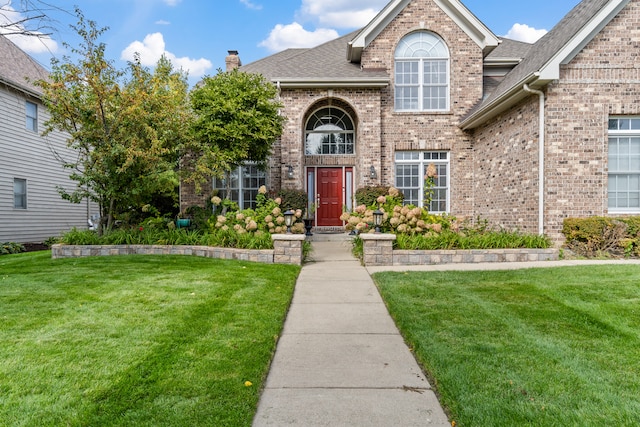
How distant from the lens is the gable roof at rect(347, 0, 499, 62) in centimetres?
1224

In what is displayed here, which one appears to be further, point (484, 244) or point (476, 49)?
point (476, 49)

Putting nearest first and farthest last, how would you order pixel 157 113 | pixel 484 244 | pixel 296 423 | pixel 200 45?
pixel 296 423, pixel 484 244, pixel 157 113, pixel 200 45

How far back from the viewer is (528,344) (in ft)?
11.2

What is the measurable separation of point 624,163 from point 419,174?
517cm

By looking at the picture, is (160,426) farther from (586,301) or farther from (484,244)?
(484,244)

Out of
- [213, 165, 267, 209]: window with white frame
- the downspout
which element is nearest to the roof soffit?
the downspout

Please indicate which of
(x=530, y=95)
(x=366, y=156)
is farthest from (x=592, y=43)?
(x=366, y=156)

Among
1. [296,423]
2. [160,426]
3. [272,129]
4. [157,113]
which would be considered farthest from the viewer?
[272,129]

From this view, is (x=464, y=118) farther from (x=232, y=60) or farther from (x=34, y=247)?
(x=34, y=247)

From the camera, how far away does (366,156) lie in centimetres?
1233

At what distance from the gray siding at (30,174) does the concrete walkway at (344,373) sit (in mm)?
12957

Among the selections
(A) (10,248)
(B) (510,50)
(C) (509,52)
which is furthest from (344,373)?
(B) (510,50)

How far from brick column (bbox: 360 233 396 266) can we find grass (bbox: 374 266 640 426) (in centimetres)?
167

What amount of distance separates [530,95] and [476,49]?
12.9 feet
